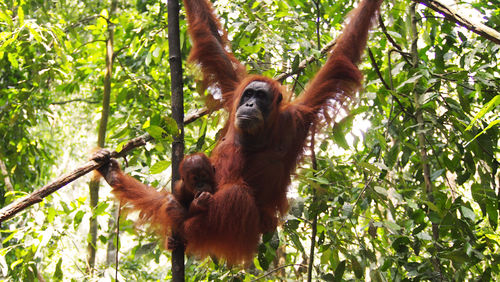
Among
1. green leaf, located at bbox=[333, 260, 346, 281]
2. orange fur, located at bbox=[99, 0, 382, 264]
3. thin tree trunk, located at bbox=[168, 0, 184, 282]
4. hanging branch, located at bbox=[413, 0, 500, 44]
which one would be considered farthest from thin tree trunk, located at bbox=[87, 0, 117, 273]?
hanging branch, located at bbox=[413, 0, 500, 44]

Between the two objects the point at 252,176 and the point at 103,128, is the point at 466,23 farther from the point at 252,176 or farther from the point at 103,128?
the point at 103,128

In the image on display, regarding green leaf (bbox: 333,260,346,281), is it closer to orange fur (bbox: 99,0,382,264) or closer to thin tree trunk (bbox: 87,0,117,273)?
orange fur (bbox: 99,0,382,264)

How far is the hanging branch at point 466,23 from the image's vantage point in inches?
85.2

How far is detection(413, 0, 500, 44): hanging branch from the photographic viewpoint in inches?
85.2

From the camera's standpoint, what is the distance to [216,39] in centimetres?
392

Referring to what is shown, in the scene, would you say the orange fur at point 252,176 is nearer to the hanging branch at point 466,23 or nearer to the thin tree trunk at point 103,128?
the hanging branch at point 466,23

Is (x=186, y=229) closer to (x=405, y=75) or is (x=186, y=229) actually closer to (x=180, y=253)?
(x=180, y=253)

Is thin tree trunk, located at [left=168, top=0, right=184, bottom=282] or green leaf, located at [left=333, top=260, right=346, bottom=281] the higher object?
thin tree trunk, located at [left=168, top=0, right=184, bottom=282]

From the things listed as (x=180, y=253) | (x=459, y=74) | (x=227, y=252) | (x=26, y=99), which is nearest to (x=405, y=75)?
(x=459, y=74)

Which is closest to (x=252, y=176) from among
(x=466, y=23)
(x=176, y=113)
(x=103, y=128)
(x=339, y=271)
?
(x=176, y=113)

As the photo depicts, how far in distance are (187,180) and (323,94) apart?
3.76ft

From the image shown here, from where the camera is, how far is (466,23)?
2.34 m

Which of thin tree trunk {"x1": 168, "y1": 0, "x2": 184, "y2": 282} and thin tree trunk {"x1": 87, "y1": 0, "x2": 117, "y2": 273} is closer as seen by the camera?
thin tree trunk {"x1": 168, "y1": 0, "x2": 184, "y2": 282}

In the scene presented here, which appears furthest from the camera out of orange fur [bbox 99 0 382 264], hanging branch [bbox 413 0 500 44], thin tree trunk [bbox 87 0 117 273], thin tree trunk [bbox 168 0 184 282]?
thin tree trunk [bbox 87 0 117 273]
